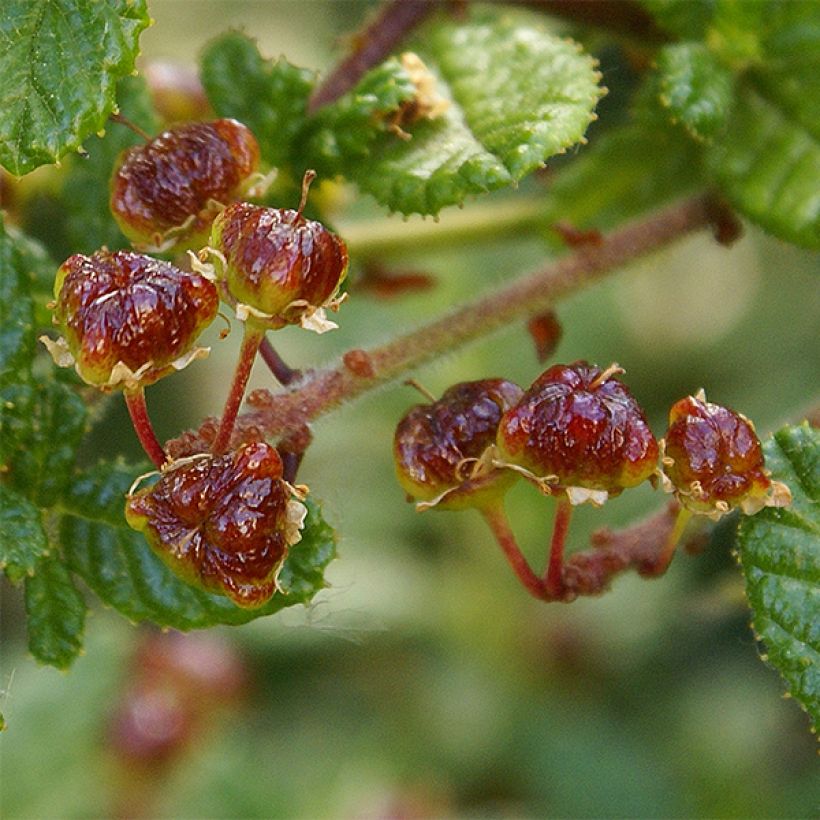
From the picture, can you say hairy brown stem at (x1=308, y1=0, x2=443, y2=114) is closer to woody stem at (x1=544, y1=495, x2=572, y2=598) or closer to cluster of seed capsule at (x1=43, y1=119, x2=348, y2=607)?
cluster of seed capsule at (x1=43, y1=119, x2=348, y2=607)

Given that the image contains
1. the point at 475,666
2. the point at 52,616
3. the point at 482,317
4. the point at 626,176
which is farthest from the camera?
the point at 475,666

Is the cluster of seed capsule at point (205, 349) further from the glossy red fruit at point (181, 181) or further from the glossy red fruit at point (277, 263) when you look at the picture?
the glossy red fruit at point (181, 181)

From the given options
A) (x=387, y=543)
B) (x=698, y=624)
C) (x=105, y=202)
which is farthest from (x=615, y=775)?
(x=105, y=202)

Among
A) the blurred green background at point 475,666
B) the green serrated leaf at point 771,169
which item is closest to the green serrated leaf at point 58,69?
the green serrated leaf at point 771,169

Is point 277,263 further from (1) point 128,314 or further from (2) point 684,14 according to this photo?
(2) point 684,14

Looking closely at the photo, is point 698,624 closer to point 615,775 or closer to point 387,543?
point 615,775

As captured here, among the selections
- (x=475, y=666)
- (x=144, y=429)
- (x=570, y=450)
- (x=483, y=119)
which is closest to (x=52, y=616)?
(x=144, y=429)
